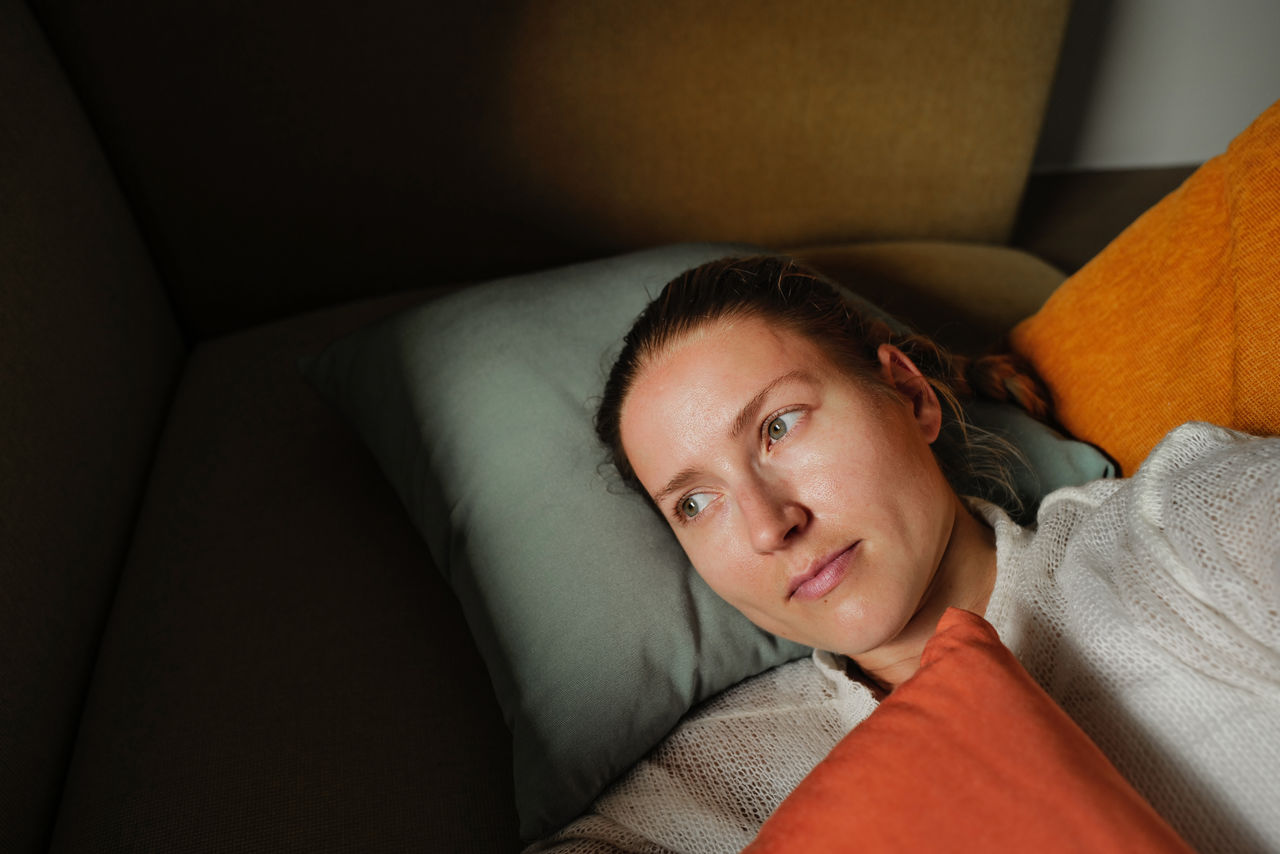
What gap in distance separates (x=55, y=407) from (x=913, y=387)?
0.96 metres

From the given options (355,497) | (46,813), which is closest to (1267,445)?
(355,497)

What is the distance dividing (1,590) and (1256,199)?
1.25 m

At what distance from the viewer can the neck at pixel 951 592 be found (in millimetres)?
873

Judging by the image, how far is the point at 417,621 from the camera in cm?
102

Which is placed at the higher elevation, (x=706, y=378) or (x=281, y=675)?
(x=706, y=378)

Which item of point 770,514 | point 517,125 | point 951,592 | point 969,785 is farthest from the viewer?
point 517,125

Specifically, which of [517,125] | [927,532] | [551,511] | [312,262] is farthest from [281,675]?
[517,125]

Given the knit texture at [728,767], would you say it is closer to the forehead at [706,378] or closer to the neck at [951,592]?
the neck at [951,592]

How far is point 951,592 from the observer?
0.87 m

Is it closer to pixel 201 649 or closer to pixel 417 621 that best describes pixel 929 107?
pixel 417 621

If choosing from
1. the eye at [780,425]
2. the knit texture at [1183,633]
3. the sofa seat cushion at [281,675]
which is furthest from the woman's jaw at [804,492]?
the sofa seat cushion at [281,675]

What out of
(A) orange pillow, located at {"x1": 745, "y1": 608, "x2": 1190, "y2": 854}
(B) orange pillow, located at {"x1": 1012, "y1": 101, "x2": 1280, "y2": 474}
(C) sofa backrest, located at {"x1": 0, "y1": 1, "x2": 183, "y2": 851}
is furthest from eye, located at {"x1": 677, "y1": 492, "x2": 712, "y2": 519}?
(C) sofa backrest, located at {"x1": 0, "y1": 1, "x2": 183, "y2": 851}

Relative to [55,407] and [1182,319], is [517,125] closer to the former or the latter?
[55,407]

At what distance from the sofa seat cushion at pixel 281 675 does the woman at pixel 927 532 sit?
24 cm
